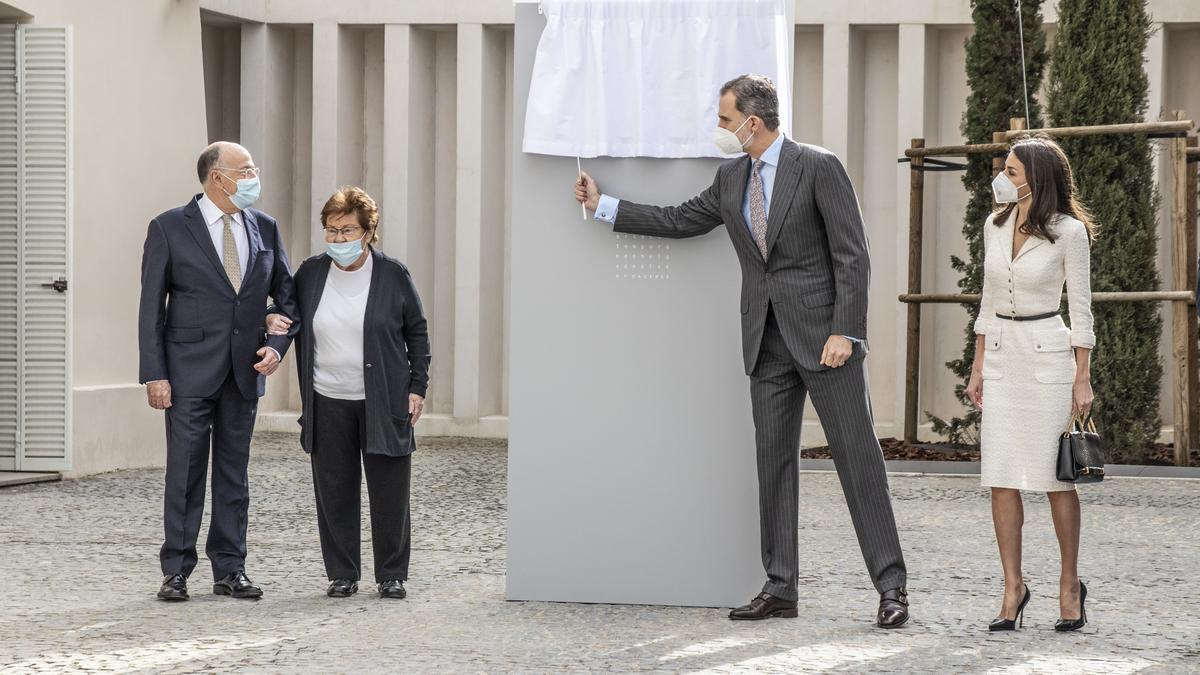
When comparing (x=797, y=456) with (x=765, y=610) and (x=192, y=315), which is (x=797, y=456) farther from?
(x=192, y=315)

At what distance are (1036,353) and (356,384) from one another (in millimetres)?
2479

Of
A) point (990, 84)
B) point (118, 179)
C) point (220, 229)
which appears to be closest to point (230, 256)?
point (220, 229)

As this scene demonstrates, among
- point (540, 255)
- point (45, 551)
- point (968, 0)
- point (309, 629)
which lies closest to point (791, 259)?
point (540, 255)

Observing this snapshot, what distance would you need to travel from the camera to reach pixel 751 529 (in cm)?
586

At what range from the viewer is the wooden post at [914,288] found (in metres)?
12.0

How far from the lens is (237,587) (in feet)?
19.7

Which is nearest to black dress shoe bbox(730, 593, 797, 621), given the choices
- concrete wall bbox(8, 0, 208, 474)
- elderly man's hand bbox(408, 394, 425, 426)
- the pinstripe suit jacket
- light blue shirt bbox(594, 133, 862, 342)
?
the pinstripe suit jacket

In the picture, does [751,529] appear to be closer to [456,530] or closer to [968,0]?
[456,530]

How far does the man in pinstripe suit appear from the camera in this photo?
17.9 feet

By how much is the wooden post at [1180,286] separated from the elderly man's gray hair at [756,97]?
615 cm

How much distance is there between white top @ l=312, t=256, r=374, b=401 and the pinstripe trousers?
1497mm

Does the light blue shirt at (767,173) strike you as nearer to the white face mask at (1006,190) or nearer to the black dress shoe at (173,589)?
the white face mask at (1006,190)

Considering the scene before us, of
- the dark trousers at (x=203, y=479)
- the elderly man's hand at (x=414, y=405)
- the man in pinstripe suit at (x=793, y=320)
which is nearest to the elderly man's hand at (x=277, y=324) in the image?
the dark trousers at (x=203, y=479)

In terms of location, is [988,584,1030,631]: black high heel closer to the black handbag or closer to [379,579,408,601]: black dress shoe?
the black handbag
